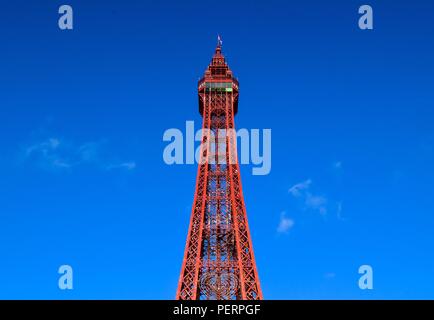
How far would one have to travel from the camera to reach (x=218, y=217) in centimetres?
4066

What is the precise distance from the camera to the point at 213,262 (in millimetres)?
38312

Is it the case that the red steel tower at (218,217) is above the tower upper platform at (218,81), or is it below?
below

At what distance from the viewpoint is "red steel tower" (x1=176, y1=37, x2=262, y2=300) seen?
122ft

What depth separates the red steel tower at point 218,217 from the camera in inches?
1460

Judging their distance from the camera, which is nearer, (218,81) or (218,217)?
(218,217)

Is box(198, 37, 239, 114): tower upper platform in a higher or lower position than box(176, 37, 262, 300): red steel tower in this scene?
higher

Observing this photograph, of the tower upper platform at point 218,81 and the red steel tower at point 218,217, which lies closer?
the red steel tower at point 218,217

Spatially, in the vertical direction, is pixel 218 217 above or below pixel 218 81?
below
